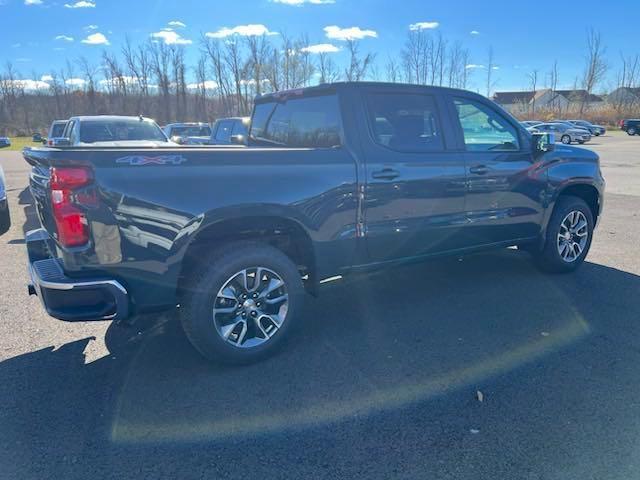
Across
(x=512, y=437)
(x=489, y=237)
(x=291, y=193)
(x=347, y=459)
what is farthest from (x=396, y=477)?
(x=489, y=237)

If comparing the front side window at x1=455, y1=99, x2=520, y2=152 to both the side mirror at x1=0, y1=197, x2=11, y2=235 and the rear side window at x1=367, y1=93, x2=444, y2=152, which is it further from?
the side mirror at x1=0, y1=197, x2=11, y2=235

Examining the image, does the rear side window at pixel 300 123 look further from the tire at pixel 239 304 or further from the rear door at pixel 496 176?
the rear door at pixel 496 176

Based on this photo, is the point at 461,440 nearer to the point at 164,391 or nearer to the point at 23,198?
the point at 164,391

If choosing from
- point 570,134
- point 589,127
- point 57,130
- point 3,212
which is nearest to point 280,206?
point 3,212

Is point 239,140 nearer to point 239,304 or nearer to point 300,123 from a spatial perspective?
point 300,123

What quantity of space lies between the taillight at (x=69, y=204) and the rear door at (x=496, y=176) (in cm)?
309

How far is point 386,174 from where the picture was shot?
373 centimetres

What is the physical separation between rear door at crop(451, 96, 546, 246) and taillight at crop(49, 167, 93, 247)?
10.1 feet

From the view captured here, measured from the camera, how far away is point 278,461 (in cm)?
247

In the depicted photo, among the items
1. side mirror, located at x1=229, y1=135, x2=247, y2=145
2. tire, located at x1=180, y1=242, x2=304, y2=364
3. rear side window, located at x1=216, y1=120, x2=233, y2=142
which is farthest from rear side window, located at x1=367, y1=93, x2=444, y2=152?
rear side window, located at x1=216, y1=120, x2=233, y2=142

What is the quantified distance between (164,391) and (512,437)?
83.5 inches

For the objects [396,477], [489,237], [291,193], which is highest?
[291,193]

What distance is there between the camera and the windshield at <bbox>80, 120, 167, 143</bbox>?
9.80 m

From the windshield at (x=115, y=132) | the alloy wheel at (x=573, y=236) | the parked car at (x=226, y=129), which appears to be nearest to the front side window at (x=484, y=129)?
the alloy wheel at (x=573, y=236)
